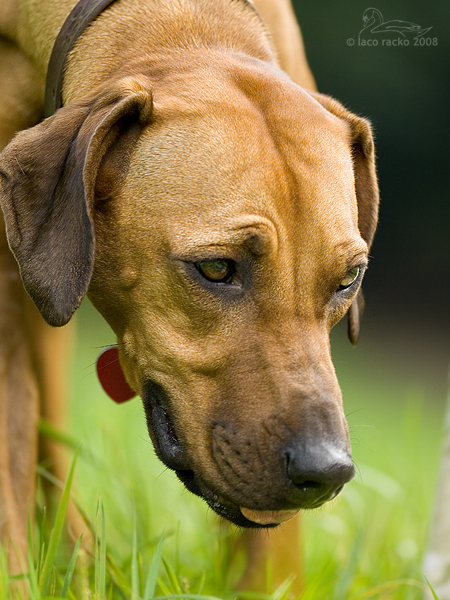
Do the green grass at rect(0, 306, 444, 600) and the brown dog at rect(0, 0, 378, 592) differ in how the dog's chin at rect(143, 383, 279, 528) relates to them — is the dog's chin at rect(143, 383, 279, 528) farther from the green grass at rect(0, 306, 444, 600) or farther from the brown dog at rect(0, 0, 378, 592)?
the green grass at rect(0, 306, 444, 600)

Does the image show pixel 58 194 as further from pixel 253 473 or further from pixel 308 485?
pixel 308 485

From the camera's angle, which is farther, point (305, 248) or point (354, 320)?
point (354, 320)

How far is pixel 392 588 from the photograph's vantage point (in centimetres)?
320

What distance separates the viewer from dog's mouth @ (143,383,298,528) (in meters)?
2.71

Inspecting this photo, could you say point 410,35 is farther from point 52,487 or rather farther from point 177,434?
point 177,434

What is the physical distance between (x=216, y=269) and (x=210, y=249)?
70 mm

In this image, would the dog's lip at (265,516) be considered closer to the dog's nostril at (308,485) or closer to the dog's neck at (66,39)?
the dog's nostril at (308,485)

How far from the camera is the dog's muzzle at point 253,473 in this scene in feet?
8.01

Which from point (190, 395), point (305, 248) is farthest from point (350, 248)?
point (190, 395)

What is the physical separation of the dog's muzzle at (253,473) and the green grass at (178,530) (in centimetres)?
19

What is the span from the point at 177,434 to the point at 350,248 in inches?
30.0

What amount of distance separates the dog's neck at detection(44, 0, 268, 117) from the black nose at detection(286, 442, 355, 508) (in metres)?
1.48

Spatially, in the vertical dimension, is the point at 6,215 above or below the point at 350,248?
above

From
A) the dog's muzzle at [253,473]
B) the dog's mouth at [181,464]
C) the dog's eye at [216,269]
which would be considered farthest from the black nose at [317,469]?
the dog's eye at [216,269]
